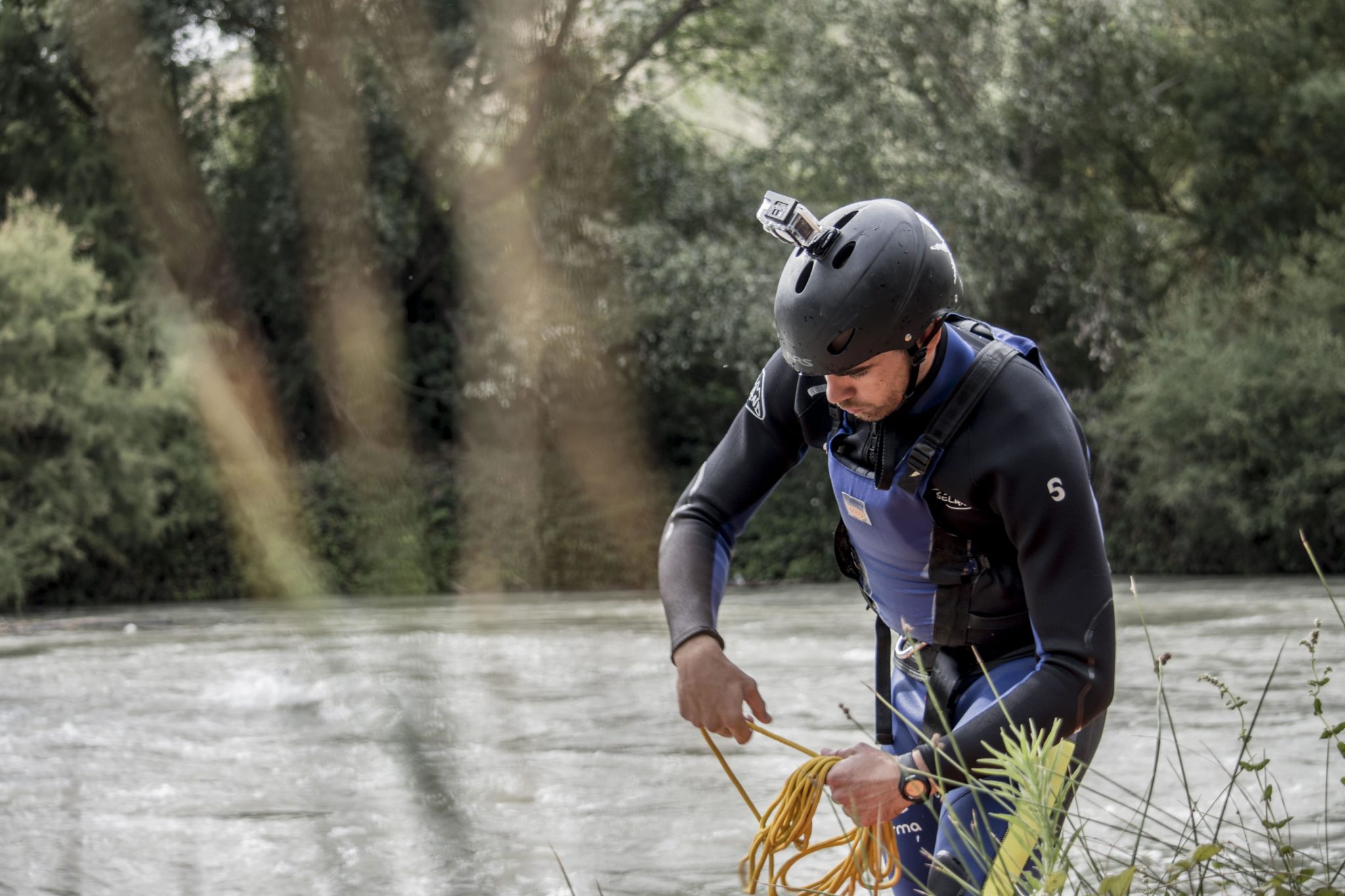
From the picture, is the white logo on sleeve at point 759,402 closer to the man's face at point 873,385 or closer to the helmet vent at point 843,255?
the man's face at point 873,385

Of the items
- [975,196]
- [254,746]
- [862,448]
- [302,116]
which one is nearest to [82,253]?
[302,116]

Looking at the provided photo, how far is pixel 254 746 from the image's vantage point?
866 cm

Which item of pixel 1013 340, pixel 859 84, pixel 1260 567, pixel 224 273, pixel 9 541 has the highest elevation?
pixel 859 84

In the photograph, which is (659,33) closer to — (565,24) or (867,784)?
(565,24)

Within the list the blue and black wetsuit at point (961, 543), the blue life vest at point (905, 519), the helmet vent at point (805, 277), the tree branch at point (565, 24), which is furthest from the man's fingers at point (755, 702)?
the tree branch at point (565, 24)

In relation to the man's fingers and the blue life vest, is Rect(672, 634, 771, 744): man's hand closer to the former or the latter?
the man's fingers

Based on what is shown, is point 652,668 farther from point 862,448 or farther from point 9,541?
point 9,541

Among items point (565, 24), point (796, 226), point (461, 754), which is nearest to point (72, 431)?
point (565, 24)

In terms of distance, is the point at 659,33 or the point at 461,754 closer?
the point at 461,754

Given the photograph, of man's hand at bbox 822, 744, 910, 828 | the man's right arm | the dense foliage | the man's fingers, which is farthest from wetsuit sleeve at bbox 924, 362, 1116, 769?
the dense foliage

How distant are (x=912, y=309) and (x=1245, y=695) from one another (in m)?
6.62

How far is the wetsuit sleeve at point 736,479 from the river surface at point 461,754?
98cm

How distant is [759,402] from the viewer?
3.51 m

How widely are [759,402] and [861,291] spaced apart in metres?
0.55
